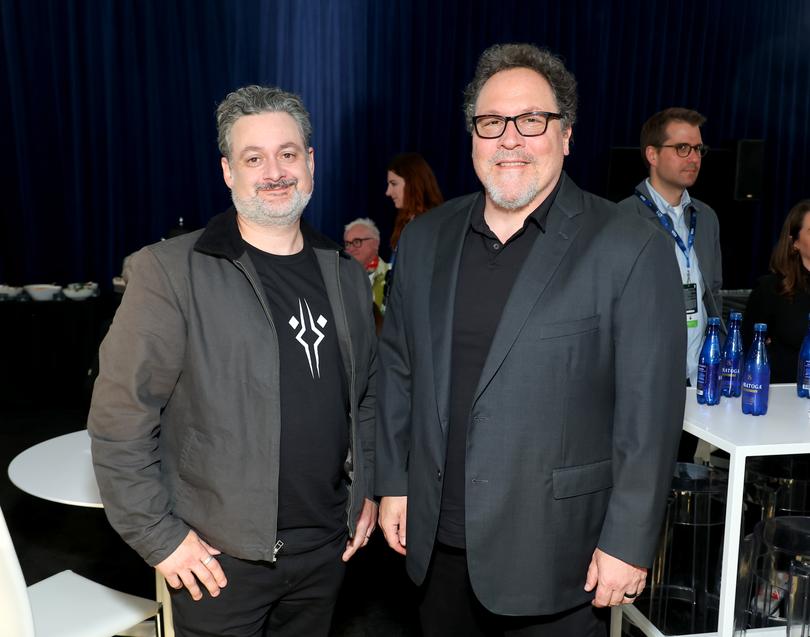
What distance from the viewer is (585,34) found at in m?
7.77

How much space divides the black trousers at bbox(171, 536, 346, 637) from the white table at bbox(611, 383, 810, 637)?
937 millimetres

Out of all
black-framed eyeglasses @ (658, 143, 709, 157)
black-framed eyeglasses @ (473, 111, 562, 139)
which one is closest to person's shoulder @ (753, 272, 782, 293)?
black-framed eyeglasses @ (658, 143, 709, 157)

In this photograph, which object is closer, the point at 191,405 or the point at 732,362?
the point at 191,405

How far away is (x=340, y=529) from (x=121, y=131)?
Answer: 18.7 ft

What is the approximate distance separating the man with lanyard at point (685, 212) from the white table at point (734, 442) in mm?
859

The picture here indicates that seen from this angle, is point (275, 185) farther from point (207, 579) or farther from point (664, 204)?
point (664, 204)

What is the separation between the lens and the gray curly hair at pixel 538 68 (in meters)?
1.60

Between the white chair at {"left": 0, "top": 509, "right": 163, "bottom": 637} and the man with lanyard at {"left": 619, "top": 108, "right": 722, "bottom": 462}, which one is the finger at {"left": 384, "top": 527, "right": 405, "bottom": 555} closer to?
the white chair at {"left": 0, "top": 509, "right": 163, "bottom": 637}

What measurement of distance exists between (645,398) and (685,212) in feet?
6.87

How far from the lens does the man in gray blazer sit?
1.51 metres

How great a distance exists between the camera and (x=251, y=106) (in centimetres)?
170

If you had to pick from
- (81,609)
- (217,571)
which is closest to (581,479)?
(217,571)

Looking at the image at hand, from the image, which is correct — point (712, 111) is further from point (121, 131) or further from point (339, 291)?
point (339, 291)

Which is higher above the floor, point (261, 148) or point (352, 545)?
point (261, 148)
